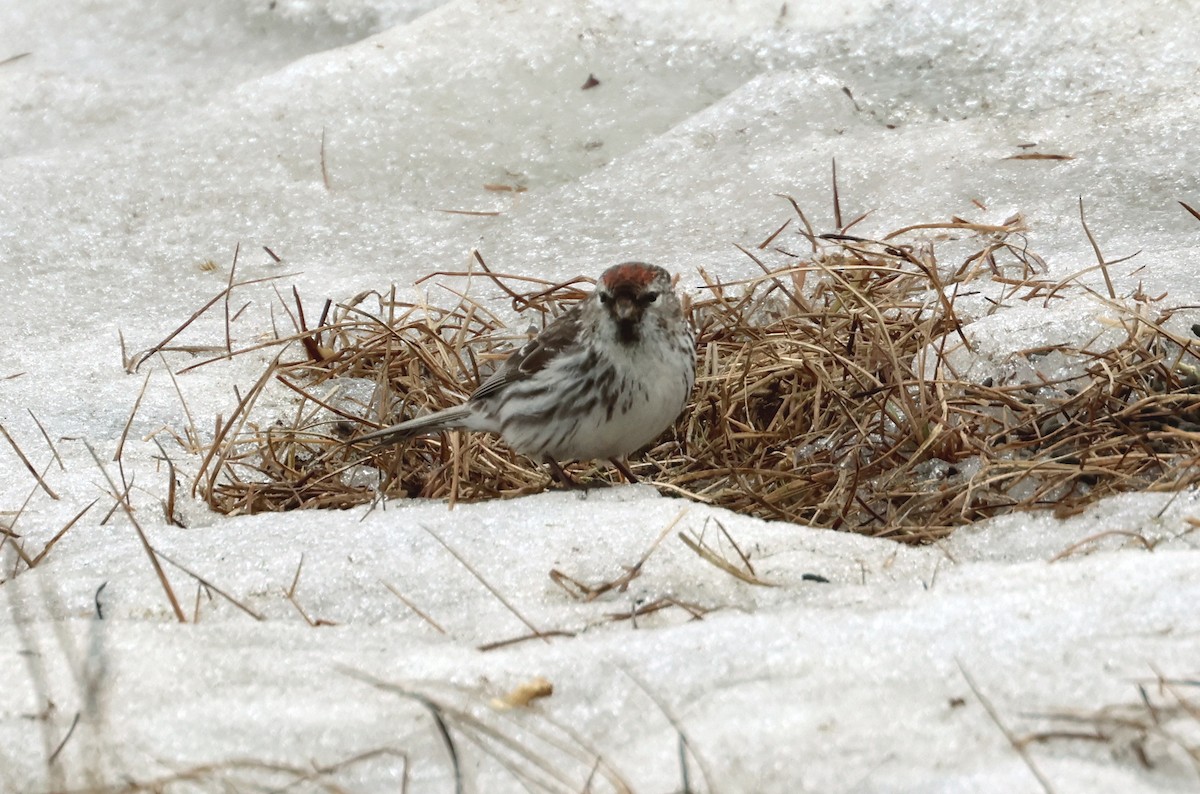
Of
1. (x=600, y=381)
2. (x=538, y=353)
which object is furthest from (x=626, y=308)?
(x=538, y=353)

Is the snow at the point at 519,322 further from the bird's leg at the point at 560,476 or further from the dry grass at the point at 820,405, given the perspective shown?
the bird's leg at the point at 560,476

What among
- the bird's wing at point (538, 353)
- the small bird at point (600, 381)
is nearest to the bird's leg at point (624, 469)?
the small bird at point (600, 381)

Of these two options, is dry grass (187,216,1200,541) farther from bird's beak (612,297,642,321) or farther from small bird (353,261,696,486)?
bird's beak (612,297,642,321)

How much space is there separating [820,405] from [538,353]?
40.5 inches

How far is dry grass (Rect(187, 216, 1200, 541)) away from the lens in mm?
3984

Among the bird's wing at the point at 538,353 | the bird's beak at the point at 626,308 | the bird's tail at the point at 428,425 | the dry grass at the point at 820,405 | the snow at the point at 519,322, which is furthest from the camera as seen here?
the bird's tail at the point at 428,425

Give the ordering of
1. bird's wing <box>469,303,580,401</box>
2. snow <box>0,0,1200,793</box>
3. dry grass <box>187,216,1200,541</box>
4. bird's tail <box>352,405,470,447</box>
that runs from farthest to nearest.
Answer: bird's tail <box>352,405,470,447</box>
bird's wing <box>469,303,580,401</box>
dry grass <box>187,216,1200,541</box>
snow <box>0,0,1200,793</box>

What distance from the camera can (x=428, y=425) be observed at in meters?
4.57

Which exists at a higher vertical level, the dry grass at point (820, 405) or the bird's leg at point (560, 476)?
the dry grass at point (820, 405)

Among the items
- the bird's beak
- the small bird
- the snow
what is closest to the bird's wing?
the small bird

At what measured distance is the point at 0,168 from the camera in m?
6.79

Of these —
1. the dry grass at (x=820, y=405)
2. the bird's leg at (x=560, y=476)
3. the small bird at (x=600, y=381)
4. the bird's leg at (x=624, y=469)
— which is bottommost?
the bird's leg at (x=624, y=469)

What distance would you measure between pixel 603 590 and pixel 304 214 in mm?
3951

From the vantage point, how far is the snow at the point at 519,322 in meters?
2.45
